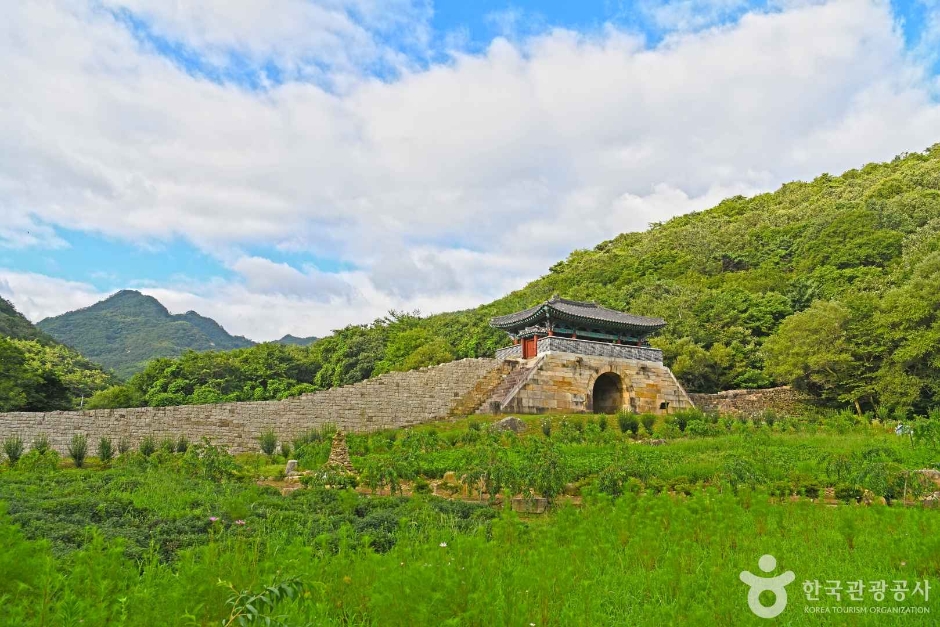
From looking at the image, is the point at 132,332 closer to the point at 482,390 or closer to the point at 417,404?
the point at 482,390

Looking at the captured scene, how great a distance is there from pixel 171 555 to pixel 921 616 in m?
5.95

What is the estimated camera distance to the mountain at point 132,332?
73062mm

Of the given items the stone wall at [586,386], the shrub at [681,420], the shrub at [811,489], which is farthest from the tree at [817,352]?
the shrub at [811,489]

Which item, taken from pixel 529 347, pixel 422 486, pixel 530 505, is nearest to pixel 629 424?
pixel 422 486

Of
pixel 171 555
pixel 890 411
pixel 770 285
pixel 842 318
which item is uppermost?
pixel 770 285

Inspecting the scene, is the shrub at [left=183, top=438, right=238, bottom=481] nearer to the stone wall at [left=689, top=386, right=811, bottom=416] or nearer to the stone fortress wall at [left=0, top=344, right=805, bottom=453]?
the stone fortress wall at [left=0, top=344, right=805, bottom=453]

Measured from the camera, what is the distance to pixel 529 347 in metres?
29.6

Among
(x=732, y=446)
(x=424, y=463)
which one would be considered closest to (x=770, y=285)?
(x=732, y=446)

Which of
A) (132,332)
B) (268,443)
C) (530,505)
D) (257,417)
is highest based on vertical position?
(132,332)

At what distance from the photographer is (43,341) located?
45.5m

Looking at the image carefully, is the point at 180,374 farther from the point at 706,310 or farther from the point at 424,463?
the point at 706,310

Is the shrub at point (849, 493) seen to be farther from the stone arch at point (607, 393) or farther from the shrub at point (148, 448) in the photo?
the stone arch at point (607, 393)

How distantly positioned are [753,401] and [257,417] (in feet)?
72.3

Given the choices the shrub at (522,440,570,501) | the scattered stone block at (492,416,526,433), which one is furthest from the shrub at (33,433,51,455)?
the shrub at (522,440,570,501)
